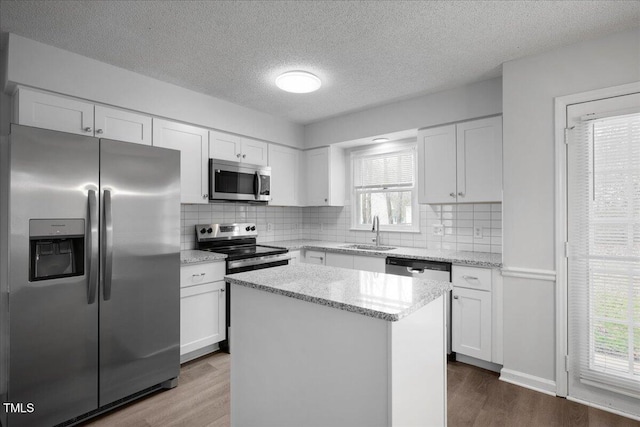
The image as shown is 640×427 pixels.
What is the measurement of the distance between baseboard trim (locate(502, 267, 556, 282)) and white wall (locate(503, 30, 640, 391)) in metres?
0.03

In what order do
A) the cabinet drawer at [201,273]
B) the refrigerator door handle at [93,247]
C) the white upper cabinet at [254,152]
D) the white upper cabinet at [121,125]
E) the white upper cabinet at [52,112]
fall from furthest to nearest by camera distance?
the white upper cabinet at [254,152] < the cabinet drawer at [201,273] < the white upper cabinet at [121,125] < the white upper cabinet at [52,112] < the refrigerator door handle at [93,247]

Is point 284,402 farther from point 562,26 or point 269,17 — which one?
point 562,26

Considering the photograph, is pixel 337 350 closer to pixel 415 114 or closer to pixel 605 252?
pixel 605 252

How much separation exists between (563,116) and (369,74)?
4.74ft

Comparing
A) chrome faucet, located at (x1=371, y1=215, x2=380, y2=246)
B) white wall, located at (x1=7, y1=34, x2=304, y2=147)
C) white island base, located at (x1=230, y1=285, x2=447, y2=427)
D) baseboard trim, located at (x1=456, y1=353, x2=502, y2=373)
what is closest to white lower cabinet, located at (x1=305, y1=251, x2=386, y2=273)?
chrome faucet, located at (x1=371, y1=215, x2=380, y2=246)

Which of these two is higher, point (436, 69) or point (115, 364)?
point (436, 69)

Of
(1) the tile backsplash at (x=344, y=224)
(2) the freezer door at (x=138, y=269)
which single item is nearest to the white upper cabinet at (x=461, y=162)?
(1) the tile backsplash at (x=344, y=224)

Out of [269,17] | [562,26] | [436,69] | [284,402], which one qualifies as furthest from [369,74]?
[284,402]

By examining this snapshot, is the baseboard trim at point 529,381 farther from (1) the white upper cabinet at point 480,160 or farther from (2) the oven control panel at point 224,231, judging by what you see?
(2) the oven control panel at point 224,231

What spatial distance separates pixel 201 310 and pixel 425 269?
2.02m

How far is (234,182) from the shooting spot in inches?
135

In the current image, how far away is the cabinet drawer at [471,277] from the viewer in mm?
Result: 2660

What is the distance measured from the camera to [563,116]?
2.30 meters

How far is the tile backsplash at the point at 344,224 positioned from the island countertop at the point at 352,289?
1.86m
